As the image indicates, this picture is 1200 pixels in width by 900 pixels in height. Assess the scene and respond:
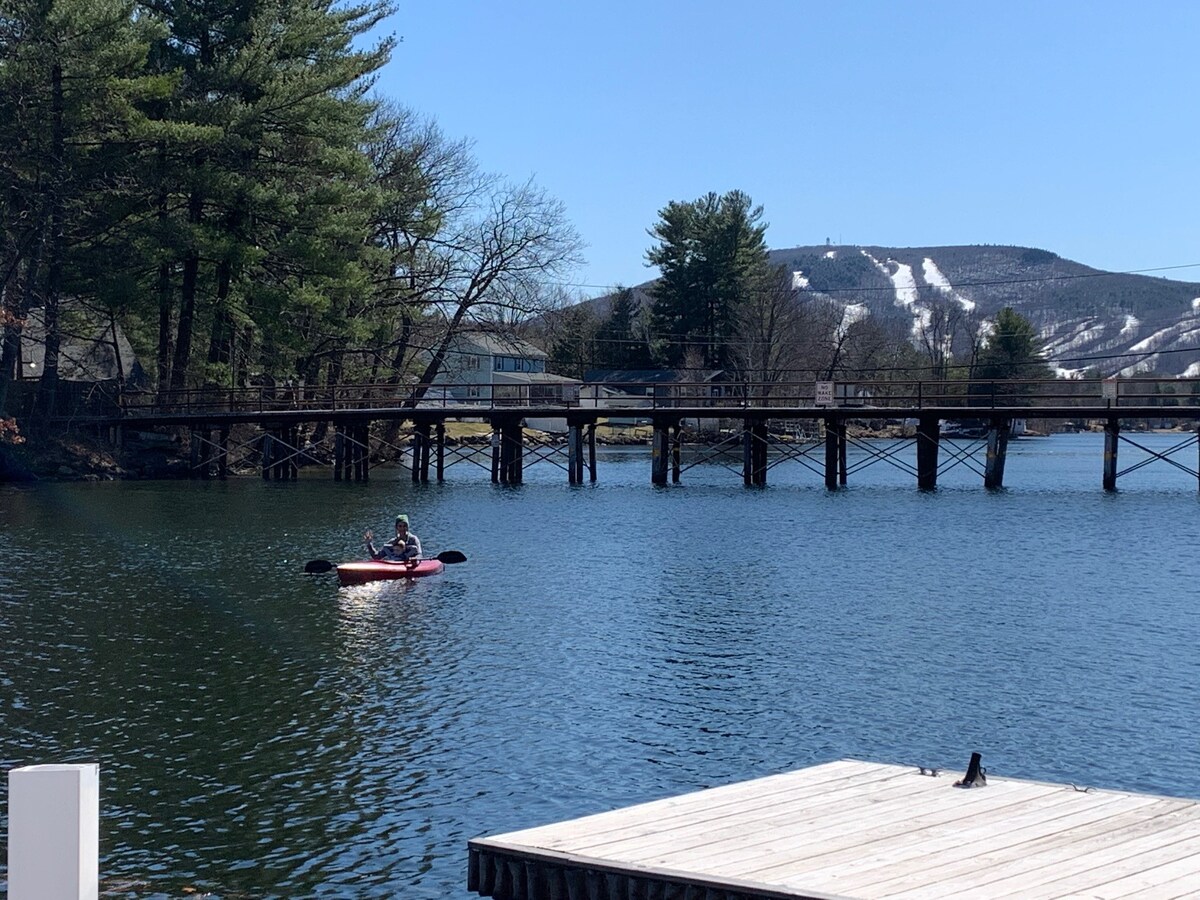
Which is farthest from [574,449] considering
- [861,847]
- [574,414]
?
[861,847]

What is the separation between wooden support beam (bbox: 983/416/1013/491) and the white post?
49.2 m

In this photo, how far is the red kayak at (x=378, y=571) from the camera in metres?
26.2

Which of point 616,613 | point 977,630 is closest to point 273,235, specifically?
point 616,613

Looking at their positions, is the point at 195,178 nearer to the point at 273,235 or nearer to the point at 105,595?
the point at 273,235

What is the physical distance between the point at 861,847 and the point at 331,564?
791 inches

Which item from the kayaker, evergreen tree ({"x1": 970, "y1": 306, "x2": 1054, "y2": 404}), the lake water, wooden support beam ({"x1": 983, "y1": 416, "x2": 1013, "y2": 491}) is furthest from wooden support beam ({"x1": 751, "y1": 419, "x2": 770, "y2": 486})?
evergreen tree ({"x1": 970, "y1": 306, "x2": 1054, "y2": 404})

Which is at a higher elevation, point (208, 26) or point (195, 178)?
point (208, 26)

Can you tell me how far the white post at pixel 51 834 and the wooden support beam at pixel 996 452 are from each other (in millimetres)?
49233

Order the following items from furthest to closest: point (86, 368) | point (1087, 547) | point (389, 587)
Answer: point (86, 368), point (1087, 547), point (389, 587)

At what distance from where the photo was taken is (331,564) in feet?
89.2

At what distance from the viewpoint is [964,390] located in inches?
4658

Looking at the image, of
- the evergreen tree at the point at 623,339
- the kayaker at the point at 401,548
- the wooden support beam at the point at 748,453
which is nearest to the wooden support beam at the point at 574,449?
the wooden support beam at the point at 748,453

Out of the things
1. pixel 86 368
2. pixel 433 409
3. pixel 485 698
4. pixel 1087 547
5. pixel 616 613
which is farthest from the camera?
pixel 86 368

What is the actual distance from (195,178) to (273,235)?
571 cm
